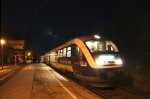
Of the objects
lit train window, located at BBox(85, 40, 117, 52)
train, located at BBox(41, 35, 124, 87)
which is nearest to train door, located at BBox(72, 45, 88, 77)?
train, located at BBox(41, 35, 124, 87)

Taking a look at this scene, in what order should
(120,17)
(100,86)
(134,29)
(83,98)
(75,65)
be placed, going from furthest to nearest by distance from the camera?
1. (120,17)
2. (134,29)
3. (75,65)
4. (100,86)
5. (83,98)

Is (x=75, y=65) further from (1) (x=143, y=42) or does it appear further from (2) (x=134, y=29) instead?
(2) (x=134, y=29)

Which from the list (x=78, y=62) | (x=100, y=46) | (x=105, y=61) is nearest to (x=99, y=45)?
(x=100, y=46)

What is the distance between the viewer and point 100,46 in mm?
15758

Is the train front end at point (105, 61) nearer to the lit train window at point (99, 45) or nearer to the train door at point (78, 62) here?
the lit train window at point (99, 45)

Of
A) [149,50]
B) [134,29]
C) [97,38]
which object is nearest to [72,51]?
[97,38]

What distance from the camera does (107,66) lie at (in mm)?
14258

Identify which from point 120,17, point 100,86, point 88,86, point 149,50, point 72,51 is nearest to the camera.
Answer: point 100,86

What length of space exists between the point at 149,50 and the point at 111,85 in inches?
453

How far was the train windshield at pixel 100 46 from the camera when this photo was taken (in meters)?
15.6

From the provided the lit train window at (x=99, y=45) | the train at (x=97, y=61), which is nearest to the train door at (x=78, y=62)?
the train at (x=97, y=61)

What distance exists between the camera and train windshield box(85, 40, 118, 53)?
15.6 m

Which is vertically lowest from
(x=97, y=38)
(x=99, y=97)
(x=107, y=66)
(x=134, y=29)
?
(x=99, y=97)

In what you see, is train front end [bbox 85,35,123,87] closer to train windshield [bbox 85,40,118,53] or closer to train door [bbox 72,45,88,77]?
train windshield [bbox 85,40,118,53]
